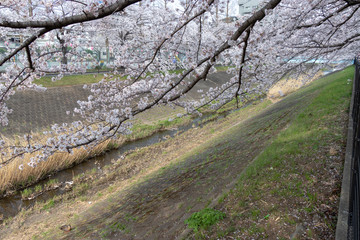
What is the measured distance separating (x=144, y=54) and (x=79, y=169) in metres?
6.53

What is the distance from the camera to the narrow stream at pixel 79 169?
7.95 meters

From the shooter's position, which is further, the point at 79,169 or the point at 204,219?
the point at 79,169

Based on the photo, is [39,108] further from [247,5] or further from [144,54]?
[247,5]

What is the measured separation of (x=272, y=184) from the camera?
14.5ft

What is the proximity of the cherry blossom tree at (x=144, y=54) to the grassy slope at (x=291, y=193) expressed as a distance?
1.68 meters

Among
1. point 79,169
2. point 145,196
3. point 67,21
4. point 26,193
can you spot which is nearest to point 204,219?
point 145,196

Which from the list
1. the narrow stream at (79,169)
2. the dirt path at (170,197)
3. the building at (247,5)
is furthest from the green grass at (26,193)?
the building at (247,5)

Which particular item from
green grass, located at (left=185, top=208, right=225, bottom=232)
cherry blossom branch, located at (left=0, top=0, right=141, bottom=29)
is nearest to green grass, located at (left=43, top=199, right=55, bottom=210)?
green grass, located at (left=185, top=208, right=225, bottom=232)

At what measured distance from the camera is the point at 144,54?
692cm

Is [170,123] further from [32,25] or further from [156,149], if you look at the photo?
[32,25]

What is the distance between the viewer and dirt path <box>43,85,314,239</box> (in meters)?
5.07

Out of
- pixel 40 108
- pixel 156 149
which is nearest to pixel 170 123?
pixel 156 149

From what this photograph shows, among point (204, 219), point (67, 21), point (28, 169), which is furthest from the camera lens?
Answer: point (28, 169)

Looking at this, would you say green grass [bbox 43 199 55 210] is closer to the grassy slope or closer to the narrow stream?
the narrow stream
